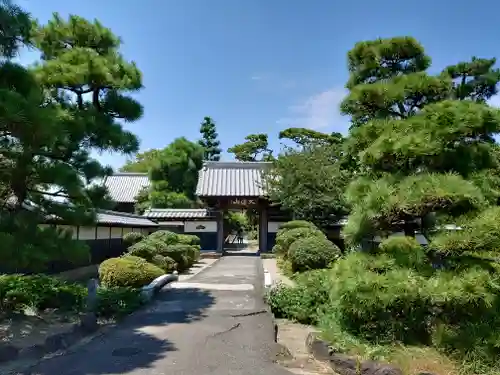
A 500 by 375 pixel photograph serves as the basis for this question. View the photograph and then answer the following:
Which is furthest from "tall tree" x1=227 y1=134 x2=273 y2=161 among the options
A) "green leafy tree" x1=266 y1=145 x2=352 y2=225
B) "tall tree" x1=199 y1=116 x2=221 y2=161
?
"green leafy tree" x1=266 y1=145 x2=352 y2=225

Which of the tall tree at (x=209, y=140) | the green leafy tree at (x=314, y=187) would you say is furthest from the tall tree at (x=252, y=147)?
the green leafy tree at (x=314, y=187)

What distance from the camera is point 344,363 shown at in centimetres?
517

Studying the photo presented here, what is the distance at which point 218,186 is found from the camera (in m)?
26.1

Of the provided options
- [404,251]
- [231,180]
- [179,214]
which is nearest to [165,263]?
[404,251]

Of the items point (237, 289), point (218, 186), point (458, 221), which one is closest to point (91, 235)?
point (237, 289)

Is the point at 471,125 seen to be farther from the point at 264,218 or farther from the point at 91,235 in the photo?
the point at 264,218

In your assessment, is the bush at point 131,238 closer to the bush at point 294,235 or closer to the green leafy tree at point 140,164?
the bush at point 294,235

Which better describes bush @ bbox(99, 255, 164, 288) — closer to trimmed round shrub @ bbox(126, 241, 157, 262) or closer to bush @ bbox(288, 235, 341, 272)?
trimmed round shrub @ bbox(126, 241, 157, 262)

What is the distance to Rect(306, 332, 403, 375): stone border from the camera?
15.6 feet

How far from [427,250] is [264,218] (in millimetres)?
19831

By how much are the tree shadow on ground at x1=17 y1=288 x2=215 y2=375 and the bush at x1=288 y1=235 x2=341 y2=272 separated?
14.3 feet

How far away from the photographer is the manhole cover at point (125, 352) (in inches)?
237

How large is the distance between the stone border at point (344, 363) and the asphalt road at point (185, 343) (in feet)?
1.97

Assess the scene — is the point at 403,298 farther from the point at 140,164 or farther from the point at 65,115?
the point at 140,164
